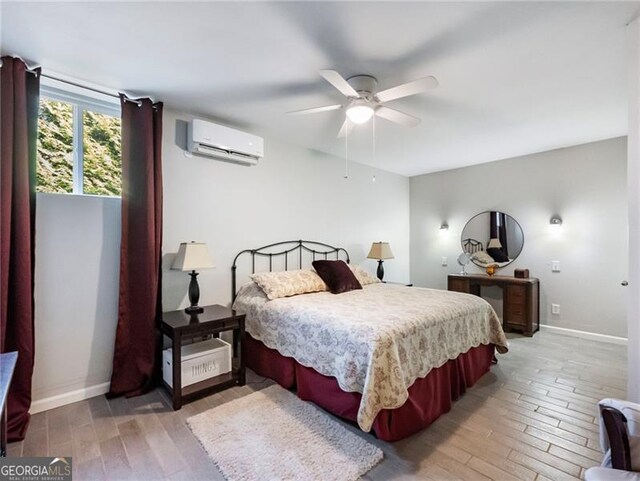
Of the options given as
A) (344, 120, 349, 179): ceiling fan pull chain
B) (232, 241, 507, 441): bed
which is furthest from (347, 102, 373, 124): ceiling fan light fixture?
(232, 241, 507, 441): bed

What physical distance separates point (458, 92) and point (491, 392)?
2.56 m

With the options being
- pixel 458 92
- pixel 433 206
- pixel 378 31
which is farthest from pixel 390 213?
pixel 378 31

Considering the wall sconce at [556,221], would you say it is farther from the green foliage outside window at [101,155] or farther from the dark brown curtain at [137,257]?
the green foliage outside window at [101,155]

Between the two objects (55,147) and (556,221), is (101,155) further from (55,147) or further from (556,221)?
(556,221)

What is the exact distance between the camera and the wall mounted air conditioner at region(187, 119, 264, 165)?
113 inches

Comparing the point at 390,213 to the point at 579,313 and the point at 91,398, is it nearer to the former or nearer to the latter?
the point at 579,313

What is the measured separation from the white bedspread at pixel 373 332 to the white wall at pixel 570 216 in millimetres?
1980

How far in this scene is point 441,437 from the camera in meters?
1.95

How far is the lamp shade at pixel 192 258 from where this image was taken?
2582mm

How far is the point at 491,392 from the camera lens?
254cm

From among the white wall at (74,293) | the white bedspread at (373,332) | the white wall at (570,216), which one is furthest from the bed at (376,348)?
the white wall at (570,216)

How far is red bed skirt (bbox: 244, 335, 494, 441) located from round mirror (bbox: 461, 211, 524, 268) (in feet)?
7.07

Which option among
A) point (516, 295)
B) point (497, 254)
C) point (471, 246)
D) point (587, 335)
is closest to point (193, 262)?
point (516, 295)

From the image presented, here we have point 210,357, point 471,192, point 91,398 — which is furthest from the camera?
point 471,192
